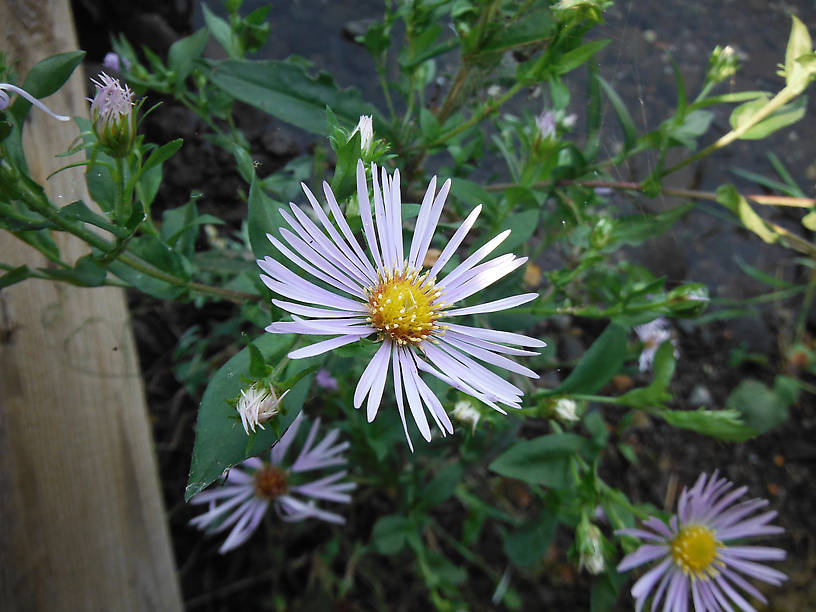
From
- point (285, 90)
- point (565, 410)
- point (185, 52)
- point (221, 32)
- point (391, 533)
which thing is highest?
point (221, 32)

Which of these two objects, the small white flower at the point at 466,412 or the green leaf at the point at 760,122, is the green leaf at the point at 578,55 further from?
the small white flower at the point at 466,412

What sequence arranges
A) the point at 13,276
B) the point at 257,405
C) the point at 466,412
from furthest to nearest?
the point at 466,412 < the point at 13,276 < the point at 257,405

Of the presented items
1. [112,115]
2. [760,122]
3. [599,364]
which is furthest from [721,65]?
[112,115]

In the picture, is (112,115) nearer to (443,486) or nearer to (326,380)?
(326,380)

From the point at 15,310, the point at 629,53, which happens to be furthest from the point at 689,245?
the point at 15,310

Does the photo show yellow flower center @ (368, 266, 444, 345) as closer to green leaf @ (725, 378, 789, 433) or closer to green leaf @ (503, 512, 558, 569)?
green leaf @ (503, 512, 558, 569)

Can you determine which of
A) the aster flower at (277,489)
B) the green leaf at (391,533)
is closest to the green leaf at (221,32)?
the aster flower at (277,489)

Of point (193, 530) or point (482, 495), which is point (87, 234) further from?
point (482, 495)
